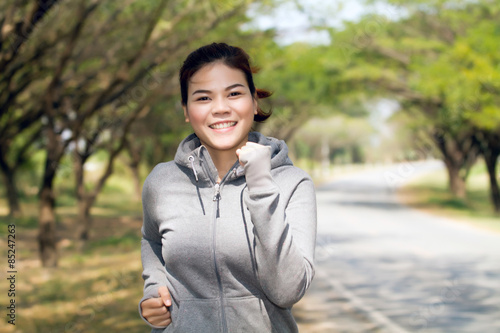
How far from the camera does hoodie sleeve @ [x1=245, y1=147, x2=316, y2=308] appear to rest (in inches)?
71.7

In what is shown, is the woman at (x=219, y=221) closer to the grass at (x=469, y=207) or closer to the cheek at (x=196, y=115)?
the cheek at (x=196, y=115)

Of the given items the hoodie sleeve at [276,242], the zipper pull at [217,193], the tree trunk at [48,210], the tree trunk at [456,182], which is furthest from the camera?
the tree trunk at [456,182]

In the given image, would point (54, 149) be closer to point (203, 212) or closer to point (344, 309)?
point (344, 309)

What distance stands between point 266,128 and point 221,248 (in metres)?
29.4

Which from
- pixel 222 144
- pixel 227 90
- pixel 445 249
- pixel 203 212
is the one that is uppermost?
pixel 227 90

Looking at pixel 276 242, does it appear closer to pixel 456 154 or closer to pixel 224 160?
pixel 224 160

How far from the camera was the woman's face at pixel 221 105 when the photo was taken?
2.14 m

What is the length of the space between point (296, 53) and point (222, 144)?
17.7m

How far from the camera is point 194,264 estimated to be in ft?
6.75

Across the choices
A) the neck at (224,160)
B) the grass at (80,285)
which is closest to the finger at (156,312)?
the neck at (224,160)

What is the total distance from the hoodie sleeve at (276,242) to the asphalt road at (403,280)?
17.5 feet

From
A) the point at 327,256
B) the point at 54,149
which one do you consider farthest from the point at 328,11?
the point at 54,149

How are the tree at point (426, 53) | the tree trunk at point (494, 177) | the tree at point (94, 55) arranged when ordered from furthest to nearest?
1. the tree trunk at point (494, 177)
2. the tree at point (426, 53)
3. the tree at point (94, 55)

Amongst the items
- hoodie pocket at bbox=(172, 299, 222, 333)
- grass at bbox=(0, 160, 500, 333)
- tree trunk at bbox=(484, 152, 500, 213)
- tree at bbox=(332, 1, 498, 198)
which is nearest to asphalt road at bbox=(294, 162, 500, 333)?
grass at bbox=(0, 160, 500, 333)
